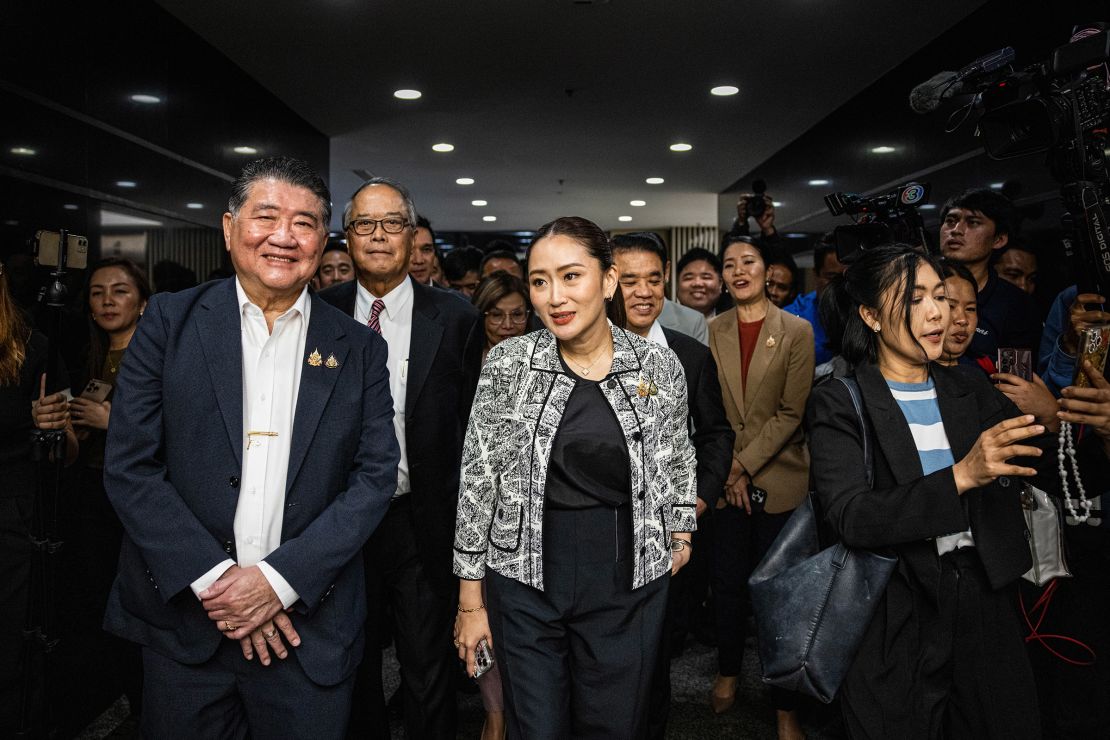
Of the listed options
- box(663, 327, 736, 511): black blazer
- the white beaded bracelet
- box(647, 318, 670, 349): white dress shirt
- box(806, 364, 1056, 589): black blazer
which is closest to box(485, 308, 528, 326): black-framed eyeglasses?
box(647, 318, 670, 349): white dress shirt

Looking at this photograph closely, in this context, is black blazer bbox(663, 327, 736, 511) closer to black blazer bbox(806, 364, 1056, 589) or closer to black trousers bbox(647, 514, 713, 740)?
black trousers bbox(647, 514, 713, 740)

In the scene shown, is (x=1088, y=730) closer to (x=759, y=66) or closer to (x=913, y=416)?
(x=913, y=416)

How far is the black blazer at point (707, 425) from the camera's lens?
8.79 feet

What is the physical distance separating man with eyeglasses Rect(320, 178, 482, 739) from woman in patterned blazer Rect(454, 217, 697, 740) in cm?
54

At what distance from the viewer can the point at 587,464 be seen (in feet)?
6.31

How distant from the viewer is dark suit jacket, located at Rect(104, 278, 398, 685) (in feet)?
5.70

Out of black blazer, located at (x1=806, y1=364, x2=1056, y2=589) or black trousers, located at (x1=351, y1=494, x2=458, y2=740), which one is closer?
black blazer, located at (x1=806, y1=364, x2=1056, y2=589)

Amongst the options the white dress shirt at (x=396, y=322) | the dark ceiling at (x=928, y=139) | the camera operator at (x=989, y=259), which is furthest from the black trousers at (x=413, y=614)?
the dark ceiling at (x=928, y=139)

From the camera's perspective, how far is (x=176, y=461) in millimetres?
1796

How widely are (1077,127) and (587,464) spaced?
5.00ft

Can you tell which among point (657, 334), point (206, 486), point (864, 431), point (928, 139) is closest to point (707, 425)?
point (657, 334)

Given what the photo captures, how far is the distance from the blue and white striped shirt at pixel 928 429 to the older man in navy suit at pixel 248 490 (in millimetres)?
1279

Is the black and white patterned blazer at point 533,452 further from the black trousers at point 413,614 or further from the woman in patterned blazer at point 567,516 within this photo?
the black trousers at point 413,614

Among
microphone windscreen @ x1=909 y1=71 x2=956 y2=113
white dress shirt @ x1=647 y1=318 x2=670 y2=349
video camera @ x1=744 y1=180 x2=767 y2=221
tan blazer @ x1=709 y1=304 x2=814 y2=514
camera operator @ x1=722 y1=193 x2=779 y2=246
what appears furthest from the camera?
video camera @ x1=744 y1=180 x2=767 y2=221
